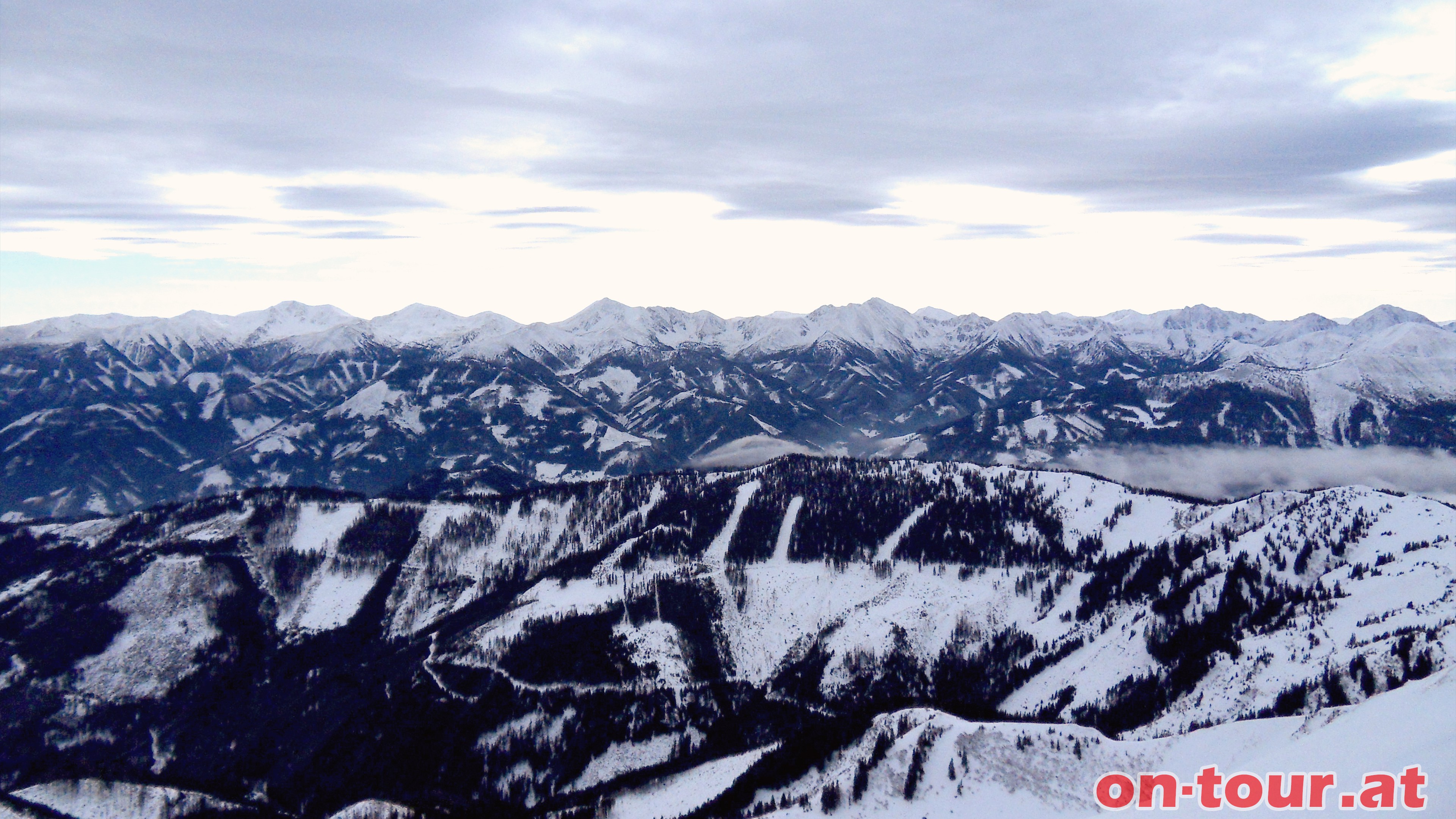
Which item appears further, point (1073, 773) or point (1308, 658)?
point (1308, 658)

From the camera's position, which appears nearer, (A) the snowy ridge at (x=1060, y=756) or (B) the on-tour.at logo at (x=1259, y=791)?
(B) the on-tour.at logo at (x=1259, y=791)

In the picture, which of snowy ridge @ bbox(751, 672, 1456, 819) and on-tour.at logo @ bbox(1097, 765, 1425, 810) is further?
snowy ridge @ bbox(751, 672, 1456, 819)

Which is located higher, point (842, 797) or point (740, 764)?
point (842, 797)

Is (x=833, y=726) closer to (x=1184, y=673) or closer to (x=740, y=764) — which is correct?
(x=740, y=764)

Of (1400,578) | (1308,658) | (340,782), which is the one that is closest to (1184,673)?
(1308,658)

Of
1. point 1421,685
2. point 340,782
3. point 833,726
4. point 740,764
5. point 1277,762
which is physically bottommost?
point 340,782

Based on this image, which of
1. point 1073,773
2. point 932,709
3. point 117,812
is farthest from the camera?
point 117,812

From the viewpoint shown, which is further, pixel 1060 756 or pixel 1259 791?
pixel 1060 756

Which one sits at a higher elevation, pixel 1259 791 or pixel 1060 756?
pixel 1259 791
